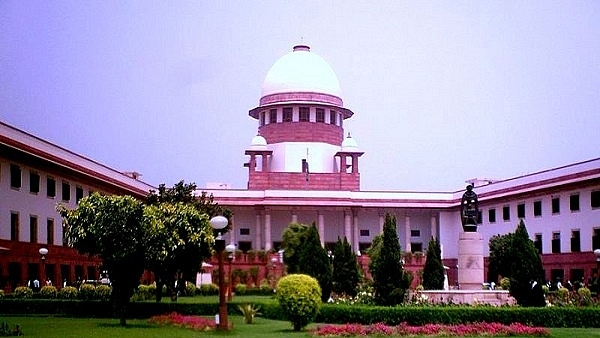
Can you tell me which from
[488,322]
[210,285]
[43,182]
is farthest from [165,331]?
[210,285]

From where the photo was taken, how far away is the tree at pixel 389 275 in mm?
23922

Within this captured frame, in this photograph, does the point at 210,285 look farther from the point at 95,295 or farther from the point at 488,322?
the point at 488,322

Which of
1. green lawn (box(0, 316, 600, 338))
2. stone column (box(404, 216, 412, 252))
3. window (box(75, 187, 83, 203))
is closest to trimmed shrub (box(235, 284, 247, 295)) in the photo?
window (box(75, 187, 83, 203))

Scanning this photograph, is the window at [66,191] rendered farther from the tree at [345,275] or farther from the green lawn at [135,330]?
the green lawn at [135,330]

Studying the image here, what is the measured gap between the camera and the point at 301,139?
61.6 meters

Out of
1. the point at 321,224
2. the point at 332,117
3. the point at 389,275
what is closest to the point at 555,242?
the point at 321,224

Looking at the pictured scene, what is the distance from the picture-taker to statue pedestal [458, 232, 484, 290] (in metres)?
26.2

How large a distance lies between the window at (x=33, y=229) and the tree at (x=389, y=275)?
1674 centimetres

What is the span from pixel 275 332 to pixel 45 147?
20.0m

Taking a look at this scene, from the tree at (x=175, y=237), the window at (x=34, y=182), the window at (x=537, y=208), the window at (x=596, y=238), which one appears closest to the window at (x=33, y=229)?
the window at (x=34, y=182)

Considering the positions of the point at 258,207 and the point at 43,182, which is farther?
the point at 258,207

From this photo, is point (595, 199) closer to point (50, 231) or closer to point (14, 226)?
point (50, 231)

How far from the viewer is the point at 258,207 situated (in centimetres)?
5953

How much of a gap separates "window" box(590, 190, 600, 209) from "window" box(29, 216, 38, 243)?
84.3 ft
